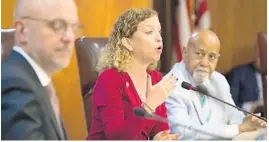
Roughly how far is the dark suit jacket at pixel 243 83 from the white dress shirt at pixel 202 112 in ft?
0.09

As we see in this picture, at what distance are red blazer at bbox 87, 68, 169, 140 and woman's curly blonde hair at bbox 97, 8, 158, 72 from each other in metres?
0.03

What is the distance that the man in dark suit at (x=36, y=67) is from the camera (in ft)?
5.05

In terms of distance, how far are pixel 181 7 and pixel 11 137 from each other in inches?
30.1

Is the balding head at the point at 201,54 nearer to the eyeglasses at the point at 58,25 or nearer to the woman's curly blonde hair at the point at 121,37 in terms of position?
the woman's curly blonde hair at the point at 121,37

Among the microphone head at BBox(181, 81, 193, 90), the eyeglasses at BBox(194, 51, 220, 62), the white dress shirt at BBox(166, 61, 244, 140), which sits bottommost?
the white dress shirt at BBox(166, 61, 244, 140)

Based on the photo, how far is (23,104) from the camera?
1.52m

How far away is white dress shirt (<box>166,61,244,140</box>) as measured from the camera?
1734 millimetres

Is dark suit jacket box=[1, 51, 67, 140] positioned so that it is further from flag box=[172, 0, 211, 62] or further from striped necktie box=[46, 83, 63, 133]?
flag box=[172, 0, 211, 62]

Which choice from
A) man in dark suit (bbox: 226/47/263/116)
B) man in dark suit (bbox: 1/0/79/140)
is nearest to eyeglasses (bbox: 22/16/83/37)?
man in dark suit (bbox: 1/0/79/140)

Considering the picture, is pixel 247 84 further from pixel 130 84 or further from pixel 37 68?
pixel 37 68

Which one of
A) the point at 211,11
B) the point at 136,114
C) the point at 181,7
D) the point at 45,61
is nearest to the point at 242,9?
Result: the point at 211,11

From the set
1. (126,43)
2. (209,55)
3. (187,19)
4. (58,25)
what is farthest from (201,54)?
(58,25)

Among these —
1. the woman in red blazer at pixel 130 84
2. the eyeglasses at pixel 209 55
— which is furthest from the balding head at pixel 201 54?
the woman in red blazer at pixel 130 84

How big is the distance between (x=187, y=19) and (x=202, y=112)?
0.35 metres
